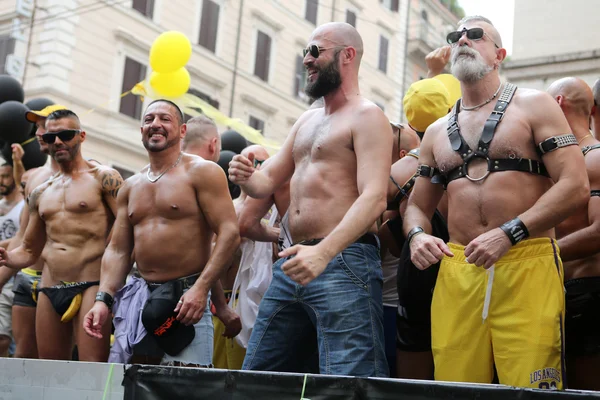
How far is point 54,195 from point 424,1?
29.6 m

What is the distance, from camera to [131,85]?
21156mm

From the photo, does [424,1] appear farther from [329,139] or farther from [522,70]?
[329,139]

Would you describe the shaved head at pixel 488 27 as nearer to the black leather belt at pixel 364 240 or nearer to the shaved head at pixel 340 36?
the shaved head at pixel 340 36

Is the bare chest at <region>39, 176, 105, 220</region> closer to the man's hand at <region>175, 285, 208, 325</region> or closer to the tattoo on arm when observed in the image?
the tattoo on arm

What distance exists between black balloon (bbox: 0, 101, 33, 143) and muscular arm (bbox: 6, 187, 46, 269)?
10.1 ft

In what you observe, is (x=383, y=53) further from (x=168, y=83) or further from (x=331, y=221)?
(x=331, y=221)

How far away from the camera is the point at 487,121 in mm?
3463

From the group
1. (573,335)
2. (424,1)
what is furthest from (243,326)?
(424,1)

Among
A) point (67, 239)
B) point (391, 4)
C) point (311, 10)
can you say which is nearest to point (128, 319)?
point (67, 239)

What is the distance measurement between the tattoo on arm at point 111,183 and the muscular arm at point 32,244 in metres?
0.57

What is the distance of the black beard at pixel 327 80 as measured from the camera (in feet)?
12.7

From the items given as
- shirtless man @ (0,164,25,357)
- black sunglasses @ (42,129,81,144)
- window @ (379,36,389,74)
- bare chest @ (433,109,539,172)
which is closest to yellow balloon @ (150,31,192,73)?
shirtless man @ (0,164,25,357)

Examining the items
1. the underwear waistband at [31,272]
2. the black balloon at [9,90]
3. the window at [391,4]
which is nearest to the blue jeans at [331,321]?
the underwear waistband at [31,272]

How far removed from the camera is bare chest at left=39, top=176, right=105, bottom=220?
Answer: 5242 millimetres
